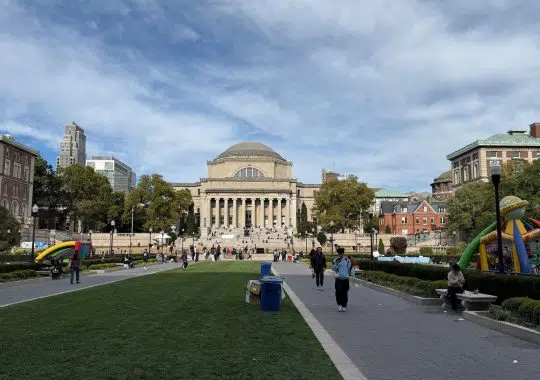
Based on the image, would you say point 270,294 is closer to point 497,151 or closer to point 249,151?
point 497,151

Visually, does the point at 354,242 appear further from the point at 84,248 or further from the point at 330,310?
the point at 330,310

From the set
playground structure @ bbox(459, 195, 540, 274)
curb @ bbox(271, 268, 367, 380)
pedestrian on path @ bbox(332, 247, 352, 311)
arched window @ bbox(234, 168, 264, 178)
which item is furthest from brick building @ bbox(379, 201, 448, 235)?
curb @ bbox(271, 268, 367, 380)

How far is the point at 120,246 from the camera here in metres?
99.6

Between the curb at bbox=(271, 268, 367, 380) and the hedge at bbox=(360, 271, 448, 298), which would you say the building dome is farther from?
the curb at bbox=(271, 268, 367, 380)

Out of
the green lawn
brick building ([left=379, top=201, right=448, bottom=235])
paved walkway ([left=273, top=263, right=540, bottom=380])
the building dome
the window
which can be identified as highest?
the building dome

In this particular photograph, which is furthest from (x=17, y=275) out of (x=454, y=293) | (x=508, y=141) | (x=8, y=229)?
(x=508, y=141)

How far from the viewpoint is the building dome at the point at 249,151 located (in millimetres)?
145125

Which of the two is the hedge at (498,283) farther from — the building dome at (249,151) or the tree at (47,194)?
the building dome at (249,151)

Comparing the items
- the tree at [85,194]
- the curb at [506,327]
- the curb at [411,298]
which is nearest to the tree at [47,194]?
the tree at [85,194]

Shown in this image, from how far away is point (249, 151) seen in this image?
146000 mm

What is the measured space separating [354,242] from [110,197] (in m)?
51.3

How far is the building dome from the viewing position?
145125 millimetres

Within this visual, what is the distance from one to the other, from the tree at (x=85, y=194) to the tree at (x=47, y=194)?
4.29ft

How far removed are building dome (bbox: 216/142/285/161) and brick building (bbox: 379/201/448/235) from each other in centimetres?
4219
